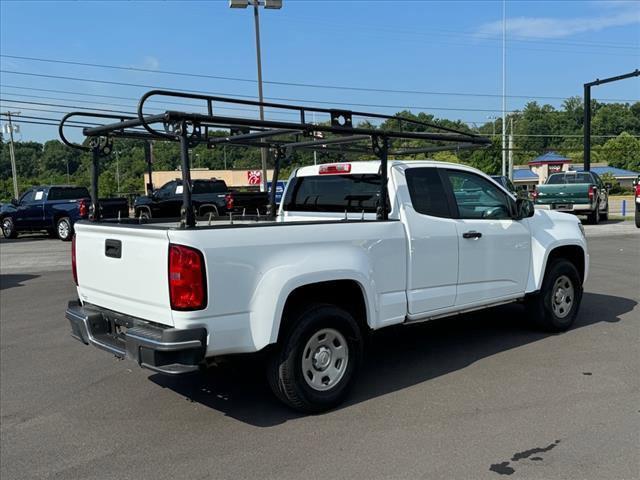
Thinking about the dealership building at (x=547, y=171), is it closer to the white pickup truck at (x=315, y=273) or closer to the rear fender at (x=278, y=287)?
the white pickup truck at (x=315, y=273)

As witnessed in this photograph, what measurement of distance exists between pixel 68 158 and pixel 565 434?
10625 cm

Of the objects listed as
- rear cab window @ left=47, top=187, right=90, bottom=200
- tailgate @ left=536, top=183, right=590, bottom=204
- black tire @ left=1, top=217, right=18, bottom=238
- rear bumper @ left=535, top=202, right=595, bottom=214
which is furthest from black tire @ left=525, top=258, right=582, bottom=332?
black tire @ left=1, top=217, right=18, bottom=238

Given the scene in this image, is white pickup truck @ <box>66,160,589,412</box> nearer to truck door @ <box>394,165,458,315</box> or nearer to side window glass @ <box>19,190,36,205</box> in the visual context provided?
truck door @ <box>394,165,458,315</box>

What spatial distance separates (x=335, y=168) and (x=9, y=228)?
1957 centimetres

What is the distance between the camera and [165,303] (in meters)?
3.83

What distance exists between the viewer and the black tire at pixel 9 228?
21312mm

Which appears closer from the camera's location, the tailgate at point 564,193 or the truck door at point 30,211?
the truck door at point 30,211

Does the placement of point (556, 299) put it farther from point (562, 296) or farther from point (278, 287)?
point (278, 287)

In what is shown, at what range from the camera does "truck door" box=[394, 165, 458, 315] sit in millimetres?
4949

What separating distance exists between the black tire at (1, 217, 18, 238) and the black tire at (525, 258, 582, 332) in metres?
20.1

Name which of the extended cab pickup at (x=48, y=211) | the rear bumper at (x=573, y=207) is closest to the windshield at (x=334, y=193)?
the extended cab pickup at (x=48, y=211)

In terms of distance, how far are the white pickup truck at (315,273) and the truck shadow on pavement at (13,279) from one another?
6814mm

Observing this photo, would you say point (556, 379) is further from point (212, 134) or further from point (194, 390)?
point (212, 134)

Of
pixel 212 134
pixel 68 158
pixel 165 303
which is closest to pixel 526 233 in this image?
pixel 212 134
